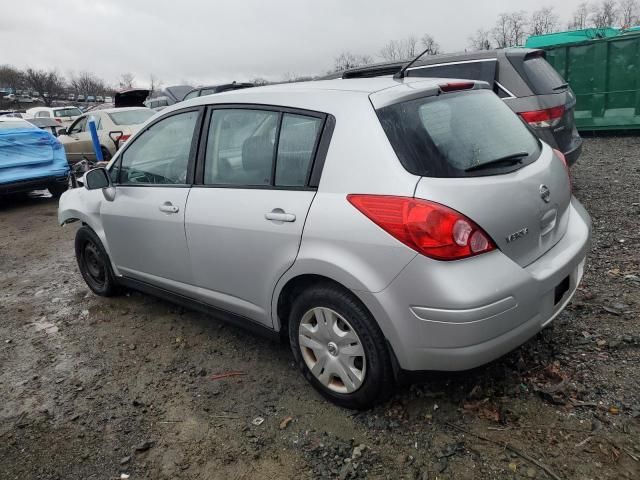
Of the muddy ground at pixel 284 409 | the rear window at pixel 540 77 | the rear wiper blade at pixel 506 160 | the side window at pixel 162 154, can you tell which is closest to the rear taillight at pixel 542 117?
the rear window at pixel 540 77

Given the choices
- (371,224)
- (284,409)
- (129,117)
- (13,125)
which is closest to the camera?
(371,224)

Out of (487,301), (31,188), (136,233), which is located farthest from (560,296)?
(31,188)

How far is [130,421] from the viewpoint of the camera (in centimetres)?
Answer: 281

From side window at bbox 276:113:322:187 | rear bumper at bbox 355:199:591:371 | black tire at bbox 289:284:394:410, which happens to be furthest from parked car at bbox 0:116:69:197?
rear bumper at bbox 355:199:591:371

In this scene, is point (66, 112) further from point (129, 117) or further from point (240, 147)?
point (240, 147)

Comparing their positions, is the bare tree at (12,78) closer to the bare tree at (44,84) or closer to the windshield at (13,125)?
the bare tree at (44,84)

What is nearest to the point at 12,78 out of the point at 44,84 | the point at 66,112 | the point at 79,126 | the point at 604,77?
the point at 44,84

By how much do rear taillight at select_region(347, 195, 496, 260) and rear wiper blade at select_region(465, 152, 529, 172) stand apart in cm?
32

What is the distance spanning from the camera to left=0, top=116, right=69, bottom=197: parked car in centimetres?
Answer: 854

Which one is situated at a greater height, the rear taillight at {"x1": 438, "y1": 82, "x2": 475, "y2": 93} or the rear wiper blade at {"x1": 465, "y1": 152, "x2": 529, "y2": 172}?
the rear taillight at {"x1": 438, "y1": 82, "x2": 475, "y2": 93}

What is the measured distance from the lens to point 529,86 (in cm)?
537

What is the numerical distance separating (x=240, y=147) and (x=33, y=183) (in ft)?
24.3

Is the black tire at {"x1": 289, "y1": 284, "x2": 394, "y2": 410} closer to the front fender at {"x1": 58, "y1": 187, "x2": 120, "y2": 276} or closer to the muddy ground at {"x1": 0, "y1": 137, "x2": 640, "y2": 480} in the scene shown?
the muddy ground at {"x1": 0, "y1": 137, "x2": 640, "y2": 480}

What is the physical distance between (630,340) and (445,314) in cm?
159
